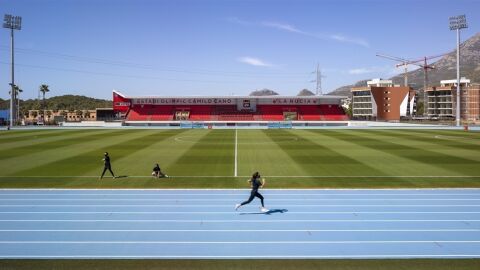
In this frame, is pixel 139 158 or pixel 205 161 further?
pixel 139 158

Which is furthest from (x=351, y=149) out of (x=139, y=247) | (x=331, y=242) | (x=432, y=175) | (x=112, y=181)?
(x=139, y=247)

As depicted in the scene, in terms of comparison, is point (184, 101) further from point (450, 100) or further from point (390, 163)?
point (450, 100)

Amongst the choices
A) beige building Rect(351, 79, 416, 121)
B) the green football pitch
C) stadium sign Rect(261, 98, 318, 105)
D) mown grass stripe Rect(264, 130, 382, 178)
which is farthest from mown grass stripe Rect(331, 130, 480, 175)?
beige building Rect(351, 79, 416, 121)

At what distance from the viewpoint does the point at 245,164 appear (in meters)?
26.6

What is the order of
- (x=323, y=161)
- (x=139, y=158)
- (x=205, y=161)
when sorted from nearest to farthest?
(x=323, y=161)
(x=205, y=161)
(x=139, y=158)

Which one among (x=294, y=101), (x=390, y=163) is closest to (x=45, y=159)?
(x=390, y=163)

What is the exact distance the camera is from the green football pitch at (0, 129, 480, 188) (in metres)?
20.5

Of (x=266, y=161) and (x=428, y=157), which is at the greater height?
(x=428, y=157)

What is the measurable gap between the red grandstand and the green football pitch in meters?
43.7

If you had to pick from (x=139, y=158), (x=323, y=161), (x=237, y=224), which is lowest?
(x=237, y=224)

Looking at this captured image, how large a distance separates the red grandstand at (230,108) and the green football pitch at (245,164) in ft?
143

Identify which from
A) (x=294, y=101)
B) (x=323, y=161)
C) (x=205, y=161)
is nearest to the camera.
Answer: (x=323, y=161)

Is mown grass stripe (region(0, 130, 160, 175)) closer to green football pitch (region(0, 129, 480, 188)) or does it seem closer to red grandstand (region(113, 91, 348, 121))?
green football pitch (region(0, 129, 480, 188))

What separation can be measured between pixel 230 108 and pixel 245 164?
5917 centimetres
